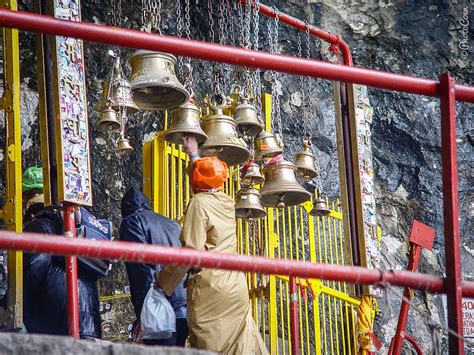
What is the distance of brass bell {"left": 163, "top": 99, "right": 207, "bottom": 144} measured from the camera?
540 cm

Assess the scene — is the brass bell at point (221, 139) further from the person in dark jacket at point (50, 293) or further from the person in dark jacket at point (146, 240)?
the person in dark jacket at point (50, 293)

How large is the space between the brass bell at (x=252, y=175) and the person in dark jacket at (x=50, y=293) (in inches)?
66.8

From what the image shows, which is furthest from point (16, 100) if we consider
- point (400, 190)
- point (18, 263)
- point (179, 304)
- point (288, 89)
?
point (400, 190)

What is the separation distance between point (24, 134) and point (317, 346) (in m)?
3.58

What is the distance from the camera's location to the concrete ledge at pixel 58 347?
2090 mm

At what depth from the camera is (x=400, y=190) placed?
10227 millimetres

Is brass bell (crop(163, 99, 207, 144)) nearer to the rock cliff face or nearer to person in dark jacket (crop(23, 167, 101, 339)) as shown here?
person in dark jacket (crop(23, 167, 101, 339))

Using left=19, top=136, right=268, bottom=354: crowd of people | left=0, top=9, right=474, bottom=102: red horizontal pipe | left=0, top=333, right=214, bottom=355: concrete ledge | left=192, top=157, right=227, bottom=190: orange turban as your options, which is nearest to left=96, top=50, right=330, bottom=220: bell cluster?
left=19, top=136, right=268, bottom=354: crowd of people

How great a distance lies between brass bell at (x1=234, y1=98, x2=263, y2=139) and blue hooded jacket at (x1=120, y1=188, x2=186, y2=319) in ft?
3.13

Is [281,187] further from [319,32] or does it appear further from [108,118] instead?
[319,32]

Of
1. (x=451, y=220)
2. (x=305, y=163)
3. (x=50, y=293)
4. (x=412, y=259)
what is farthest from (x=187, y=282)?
(x=451, y=220)

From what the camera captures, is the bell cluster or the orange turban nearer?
the orange turban

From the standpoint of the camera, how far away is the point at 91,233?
4.82 meters

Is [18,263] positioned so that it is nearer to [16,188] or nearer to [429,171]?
[16,188]
